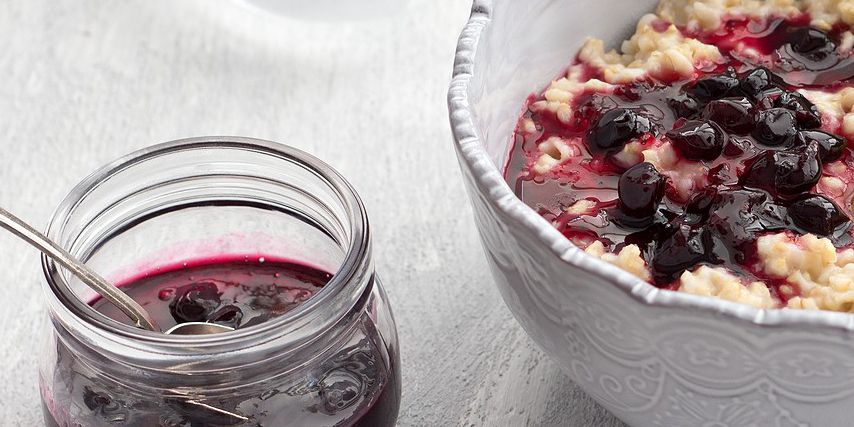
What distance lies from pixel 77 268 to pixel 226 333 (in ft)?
0.66

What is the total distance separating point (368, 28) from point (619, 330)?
3.90 feet

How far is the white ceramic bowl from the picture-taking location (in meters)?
1.05

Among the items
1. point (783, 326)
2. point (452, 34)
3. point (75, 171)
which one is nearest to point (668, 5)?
point (452, 34)

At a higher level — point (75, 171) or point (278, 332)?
point (278, 332)

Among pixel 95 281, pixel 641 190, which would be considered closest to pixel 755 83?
pixel 641 190

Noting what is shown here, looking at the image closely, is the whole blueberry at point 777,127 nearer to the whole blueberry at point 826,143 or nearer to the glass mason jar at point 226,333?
the whole blueberry at point 826,143

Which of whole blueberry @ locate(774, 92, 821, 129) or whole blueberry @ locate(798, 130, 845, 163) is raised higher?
whole blueberry @ locate(774, 92, 821, 129)

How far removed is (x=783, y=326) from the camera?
3.38 feet

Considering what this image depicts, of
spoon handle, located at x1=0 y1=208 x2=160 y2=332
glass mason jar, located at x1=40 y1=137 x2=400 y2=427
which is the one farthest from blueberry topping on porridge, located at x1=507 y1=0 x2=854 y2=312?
spoon handle, located at x1=0 y1=208 x2=160 y2=332

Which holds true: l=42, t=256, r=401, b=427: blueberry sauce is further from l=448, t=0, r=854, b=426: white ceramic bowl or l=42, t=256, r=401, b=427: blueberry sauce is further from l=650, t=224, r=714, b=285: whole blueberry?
l=650, t=224, r=714, b=285: whole blueberry

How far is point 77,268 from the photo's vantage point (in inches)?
49.1

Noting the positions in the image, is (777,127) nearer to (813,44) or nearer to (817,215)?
(817,215)

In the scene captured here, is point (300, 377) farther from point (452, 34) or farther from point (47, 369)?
point (452, 34)

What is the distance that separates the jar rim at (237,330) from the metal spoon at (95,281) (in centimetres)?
2
